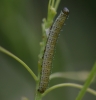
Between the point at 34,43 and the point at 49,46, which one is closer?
the point at 49,46

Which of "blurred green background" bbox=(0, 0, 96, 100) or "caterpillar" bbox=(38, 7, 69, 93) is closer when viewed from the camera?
"caterpillar" bbox=(38, 7, 69, 93)

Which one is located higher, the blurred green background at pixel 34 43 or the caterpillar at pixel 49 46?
the caterpillar at pixel 49 46

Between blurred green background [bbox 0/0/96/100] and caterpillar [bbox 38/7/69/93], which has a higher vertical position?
caterpillar [bbox 38/7/69/93]

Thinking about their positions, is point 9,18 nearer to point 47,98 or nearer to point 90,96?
point 47,98

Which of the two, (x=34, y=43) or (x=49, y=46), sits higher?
(x=49, y=46)
